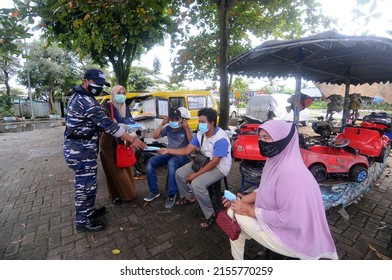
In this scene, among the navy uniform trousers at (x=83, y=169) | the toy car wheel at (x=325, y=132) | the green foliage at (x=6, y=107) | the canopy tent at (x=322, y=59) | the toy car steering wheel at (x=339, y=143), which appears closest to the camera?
the canopy tent at (x=322, y=59)

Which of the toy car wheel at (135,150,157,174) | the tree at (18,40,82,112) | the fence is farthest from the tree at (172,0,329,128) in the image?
the fence

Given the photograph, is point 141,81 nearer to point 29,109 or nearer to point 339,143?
point 29,109

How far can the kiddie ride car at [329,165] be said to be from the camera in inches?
122

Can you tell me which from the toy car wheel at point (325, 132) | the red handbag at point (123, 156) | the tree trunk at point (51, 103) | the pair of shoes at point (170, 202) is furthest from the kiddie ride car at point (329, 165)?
the tree trunk at point (51, 103)

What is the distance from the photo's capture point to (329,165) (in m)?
3.20

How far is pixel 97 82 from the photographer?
8.79ft

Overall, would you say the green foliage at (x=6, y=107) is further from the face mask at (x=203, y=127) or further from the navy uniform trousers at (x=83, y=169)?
the face mask at (x=203, y=127)

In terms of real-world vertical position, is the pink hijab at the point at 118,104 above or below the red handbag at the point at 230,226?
above

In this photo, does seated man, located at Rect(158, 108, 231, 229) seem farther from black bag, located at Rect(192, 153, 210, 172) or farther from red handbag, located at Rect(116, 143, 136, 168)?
red handbag, located at Rect(116, 143, 136, 168)

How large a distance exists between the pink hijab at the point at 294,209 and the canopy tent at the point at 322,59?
151 centimetres

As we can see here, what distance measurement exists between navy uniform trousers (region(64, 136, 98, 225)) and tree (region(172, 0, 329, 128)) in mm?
3533

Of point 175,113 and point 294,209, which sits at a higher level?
point 175,113

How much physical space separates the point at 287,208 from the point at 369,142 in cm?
332

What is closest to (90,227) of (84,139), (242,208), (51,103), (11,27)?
(84,139)
